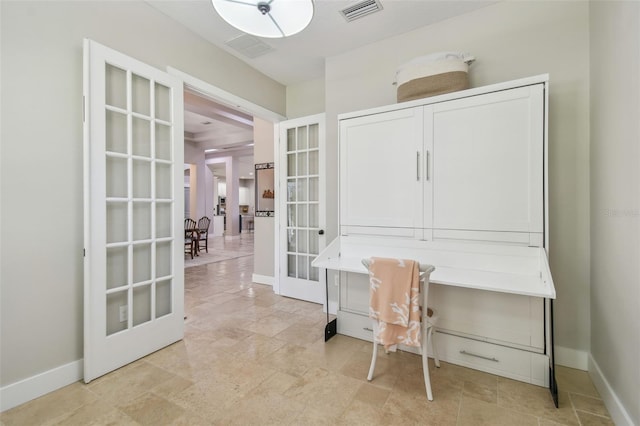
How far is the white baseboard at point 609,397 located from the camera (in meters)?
1.57

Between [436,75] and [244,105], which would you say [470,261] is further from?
[244,105]

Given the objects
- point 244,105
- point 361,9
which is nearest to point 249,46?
point 244,105

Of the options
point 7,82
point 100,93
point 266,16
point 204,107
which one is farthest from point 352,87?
point 204,107

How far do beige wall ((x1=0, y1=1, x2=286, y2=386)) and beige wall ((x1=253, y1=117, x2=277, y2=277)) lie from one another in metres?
2.51

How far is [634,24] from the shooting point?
150cm

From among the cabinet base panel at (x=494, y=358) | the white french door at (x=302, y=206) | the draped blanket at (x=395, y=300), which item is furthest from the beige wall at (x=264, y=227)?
the draped blanket at (x=395, y=300)

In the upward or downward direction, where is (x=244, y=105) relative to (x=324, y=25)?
downward

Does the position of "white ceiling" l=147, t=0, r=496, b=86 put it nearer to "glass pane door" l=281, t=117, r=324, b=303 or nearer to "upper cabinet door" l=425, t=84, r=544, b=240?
"glass pane door" l=281, t=117, r=324, b=303

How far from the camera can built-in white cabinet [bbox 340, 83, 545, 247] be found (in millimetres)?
2037

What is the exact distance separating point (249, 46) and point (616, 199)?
3.44m

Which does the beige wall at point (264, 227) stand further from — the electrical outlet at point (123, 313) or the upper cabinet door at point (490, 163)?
the upper cabinet door at point (490, 163)

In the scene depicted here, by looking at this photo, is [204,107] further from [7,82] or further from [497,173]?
[497,173]

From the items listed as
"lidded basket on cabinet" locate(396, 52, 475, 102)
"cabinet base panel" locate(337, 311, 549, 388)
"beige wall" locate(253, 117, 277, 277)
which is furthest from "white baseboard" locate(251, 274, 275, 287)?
"lidded basket on cabinet" locate(396, 52, 475, 102)

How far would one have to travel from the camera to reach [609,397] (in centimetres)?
177
